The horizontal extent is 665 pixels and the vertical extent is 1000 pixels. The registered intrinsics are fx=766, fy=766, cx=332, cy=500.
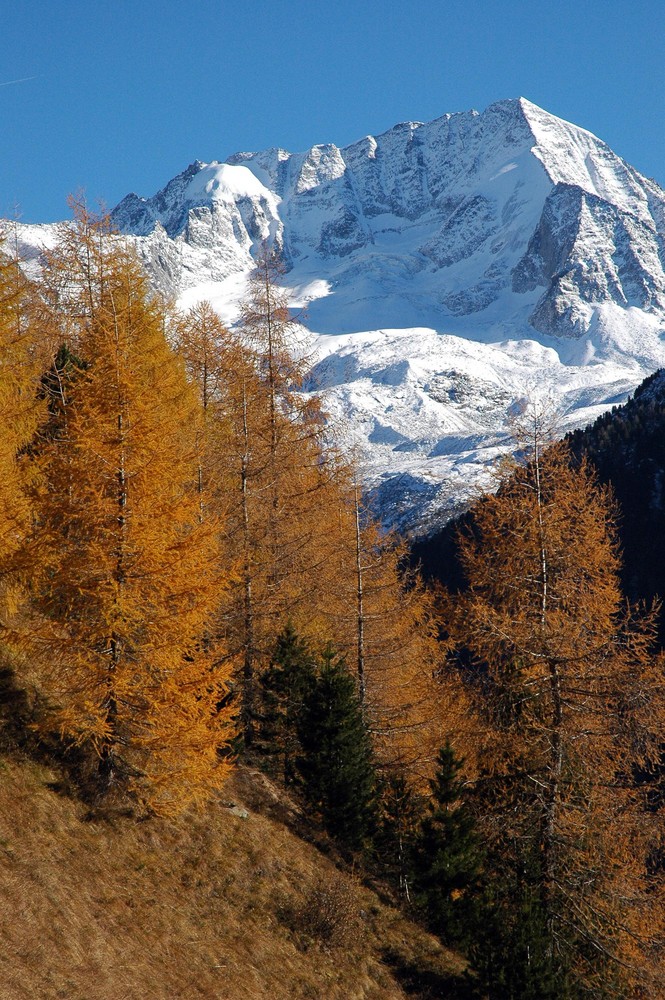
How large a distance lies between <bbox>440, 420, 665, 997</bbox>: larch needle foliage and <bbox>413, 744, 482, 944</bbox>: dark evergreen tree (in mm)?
1230

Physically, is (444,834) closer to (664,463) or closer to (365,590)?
(365,590)

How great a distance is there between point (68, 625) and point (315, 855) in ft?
26.0

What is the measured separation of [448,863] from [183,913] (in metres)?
6.07

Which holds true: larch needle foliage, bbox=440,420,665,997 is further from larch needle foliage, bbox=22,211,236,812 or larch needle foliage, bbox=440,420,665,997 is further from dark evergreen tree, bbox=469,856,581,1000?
larch needle foliage, bbox=22,211,236,812

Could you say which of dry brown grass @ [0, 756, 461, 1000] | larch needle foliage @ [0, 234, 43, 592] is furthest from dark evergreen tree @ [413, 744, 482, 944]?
larch needle foliage @ [0, 234, 43, 592]

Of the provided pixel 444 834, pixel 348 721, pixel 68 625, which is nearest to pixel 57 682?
pixel 68 625

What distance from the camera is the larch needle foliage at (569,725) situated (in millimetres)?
14000

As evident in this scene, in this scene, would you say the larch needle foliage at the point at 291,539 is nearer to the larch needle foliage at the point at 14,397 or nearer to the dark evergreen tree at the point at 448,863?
the dark evergreen tree at the point at 448,863

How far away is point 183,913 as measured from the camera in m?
12.8

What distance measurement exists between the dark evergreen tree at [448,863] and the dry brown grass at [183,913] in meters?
0.64

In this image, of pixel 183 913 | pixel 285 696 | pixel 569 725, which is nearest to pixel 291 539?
pixel 285 696

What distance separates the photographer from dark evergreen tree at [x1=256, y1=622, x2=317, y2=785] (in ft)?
63.2

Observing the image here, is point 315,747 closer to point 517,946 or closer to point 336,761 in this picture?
point 336,761

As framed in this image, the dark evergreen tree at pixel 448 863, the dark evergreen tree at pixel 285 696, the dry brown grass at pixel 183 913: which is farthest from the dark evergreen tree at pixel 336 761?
the dark evergreen tree at pixel 448 863
